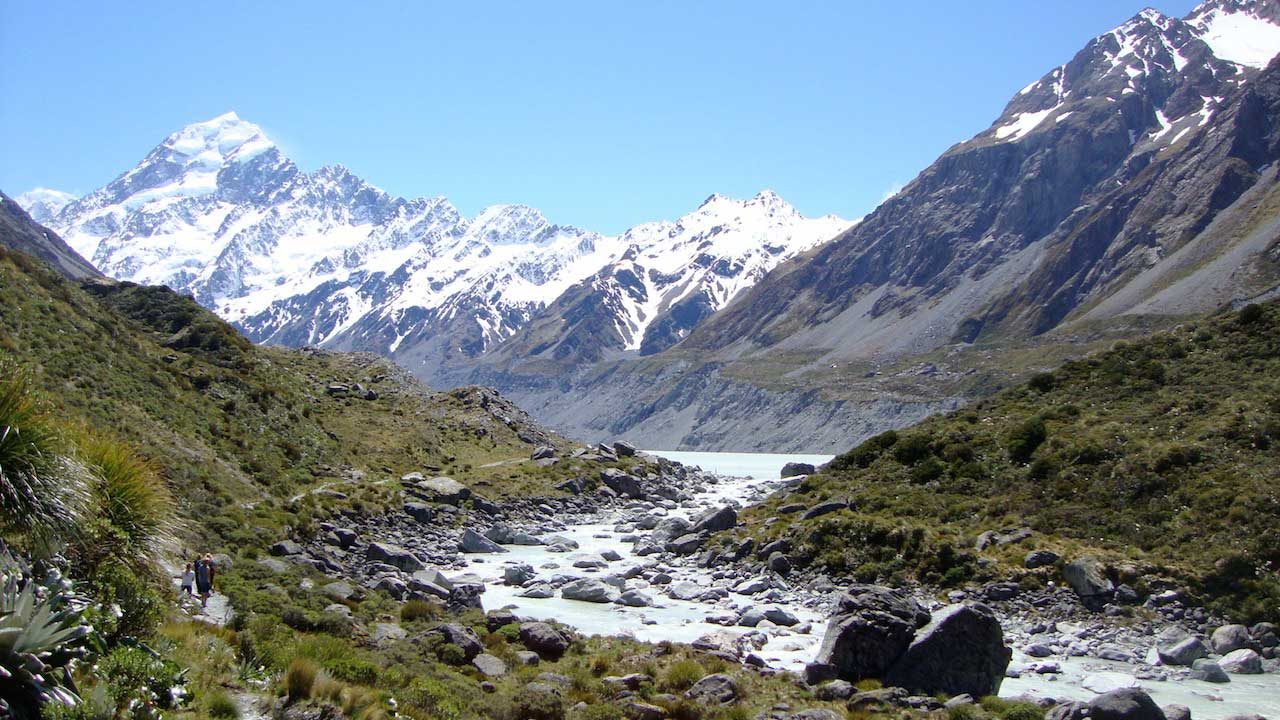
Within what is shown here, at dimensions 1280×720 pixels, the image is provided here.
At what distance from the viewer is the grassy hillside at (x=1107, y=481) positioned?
29.1 metres

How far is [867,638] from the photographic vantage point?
21797mm

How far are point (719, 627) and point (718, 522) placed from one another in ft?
58.4

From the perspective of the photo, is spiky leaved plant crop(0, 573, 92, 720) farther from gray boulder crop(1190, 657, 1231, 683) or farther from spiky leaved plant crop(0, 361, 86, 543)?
gray boulder crop(1190, 657, 1231, 683)

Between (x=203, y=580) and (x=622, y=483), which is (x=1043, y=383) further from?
(x=203, y=580)

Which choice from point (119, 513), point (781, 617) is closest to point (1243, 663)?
point (781, 617)

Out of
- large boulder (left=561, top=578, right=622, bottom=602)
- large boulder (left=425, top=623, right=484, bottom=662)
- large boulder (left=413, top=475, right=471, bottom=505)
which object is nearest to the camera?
large boulder (left=425, top=623, right=484, bottom=662)

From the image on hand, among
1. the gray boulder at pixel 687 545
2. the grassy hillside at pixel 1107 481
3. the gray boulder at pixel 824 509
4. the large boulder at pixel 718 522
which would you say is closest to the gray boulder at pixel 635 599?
the grassy hillside at pixel 1107 481

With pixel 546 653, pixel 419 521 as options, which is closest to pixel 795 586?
pixel 546 653

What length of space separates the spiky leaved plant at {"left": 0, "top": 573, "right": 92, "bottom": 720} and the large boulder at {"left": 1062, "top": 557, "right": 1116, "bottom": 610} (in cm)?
2984

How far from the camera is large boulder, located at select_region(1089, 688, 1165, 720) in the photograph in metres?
16.8

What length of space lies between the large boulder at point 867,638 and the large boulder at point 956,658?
0.35 metres

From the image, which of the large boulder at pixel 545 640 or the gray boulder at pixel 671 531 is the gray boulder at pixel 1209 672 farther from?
the gray boulder at pixel 671 531

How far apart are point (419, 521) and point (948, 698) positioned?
123 feet

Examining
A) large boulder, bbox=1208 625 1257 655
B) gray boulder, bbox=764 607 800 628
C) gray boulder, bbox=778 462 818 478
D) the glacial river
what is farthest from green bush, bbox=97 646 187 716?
gray boulder, bbox=778 462 818 478
